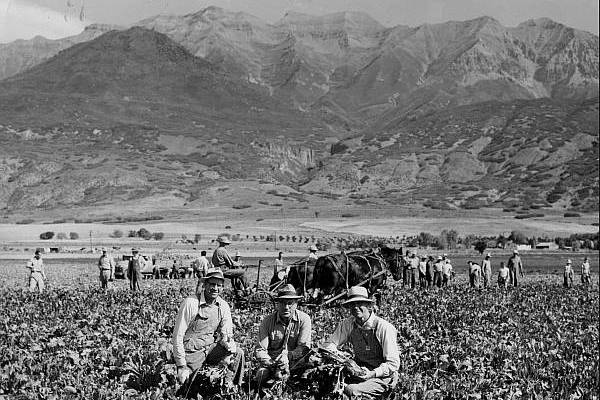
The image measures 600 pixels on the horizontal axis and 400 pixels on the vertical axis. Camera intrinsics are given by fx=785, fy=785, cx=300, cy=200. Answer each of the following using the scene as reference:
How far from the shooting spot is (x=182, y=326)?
9836mm

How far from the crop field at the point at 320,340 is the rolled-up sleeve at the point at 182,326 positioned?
0.39 meters

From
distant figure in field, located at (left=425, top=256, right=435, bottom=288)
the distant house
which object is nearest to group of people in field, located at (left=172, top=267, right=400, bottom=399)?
distant figure in field, located at (left=425, top=256, right=435, bottom=288)

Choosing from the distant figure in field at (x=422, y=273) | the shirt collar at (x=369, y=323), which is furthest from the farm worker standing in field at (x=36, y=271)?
the shirt collar at (x=369, y=323)

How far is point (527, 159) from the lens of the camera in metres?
184

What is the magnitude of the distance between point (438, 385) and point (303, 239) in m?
68.3

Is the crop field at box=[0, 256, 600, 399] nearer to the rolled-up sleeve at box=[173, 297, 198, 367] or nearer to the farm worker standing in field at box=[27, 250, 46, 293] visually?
the rolled-up sleeve at box=[173, 297, 198, 367]

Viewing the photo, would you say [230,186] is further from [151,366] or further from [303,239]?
[151,366]

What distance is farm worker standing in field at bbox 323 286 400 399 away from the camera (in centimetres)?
941

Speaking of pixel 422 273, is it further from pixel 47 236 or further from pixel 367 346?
pixel 47 236

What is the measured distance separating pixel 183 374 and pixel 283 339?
54.4 inches

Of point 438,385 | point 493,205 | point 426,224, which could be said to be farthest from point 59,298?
point 493,205

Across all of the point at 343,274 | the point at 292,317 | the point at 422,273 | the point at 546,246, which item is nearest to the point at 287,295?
the point at 292,317

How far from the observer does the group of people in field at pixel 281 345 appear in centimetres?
951

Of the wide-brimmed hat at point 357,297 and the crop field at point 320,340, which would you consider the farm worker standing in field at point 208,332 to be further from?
the wide-brimmed hat at point 357,297
